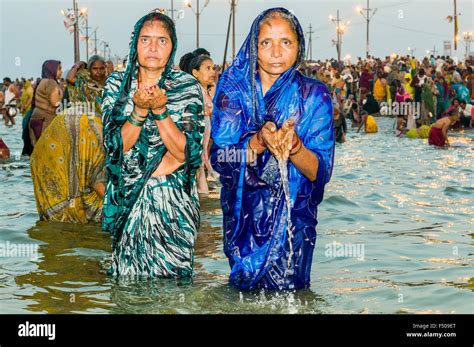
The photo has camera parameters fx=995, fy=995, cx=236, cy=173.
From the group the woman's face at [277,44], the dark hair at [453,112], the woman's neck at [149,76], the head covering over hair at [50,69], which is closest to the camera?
the woman's face at [277,44]

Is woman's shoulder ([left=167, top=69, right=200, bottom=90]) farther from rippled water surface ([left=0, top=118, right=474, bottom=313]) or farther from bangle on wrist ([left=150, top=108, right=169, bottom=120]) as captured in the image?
rippled water surface ([left=0, top=118, right=474, bottom=313])

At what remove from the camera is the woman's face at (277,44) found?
17.9ft

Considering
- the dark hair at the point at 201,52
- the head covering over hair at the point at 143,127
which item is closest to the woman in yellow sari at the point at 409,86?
the dark hair at the point at 201,52

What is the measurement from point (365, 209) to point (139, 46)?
6207 millimetres

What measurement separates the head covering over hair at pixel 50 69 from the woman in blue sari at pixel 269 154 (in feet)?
29.6

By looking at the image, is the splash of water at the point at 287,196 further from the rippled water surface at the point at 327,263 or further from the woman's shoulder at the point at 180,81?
the woman's shoulder at the point at 180,81

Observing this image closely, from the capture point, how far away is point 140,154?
6.19 meters

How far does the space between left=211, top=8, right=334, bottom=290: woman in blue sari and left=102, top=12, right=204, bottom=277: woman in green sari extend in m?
0.51

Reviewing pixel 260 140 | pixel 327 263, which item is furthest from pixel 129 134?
pixel 327 263

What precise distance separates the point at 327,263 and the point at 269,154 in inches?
109

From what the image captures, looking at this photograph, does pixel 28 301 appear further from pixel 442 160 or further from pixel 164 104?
pixel 442 160

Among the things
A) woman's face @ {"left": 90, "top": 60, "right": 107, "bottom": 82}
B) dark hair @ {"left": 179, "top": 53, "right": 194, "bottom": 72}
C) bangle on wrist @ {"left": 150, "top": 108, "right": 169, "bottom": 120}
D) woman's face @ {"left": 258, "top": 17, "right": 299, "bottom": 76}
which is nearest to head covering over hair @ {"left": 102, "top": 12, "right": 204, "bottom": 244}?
bangle on wrist @ {"left": 150, "top": 108, "right": 169, "bottom": 120}

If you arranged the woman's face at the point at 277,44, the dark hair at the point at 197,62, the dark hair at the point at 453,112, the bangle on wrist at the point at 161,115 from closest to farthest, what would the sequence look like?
the woman's face at the point at 277,44 < the bangle on wrist at the point at 161,115 < the dark hair at the point at 197,62 < the dark hair at the point at 453,112

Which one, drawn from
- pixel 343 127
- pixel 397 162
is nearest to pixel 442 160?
pixel 397 162
